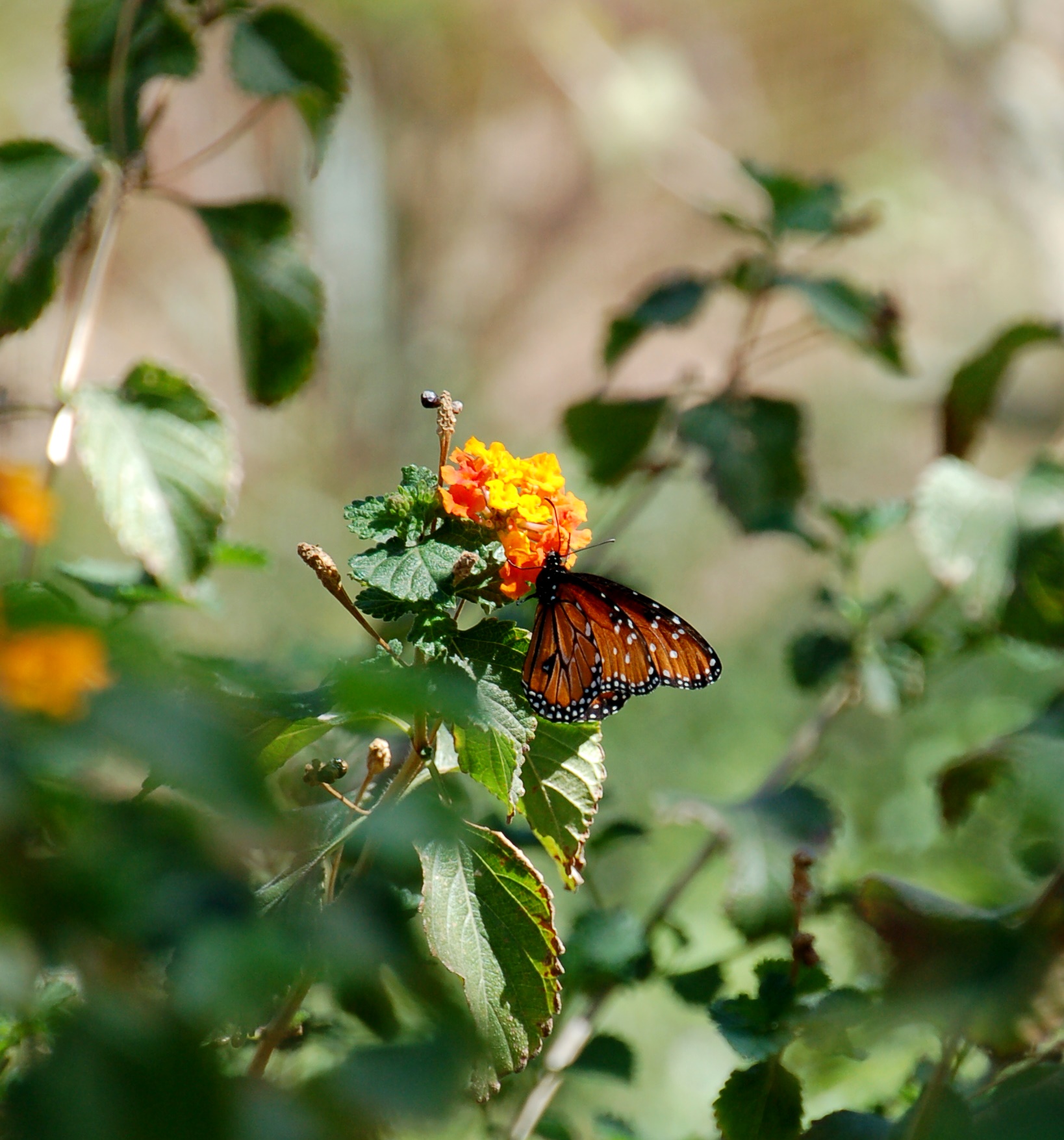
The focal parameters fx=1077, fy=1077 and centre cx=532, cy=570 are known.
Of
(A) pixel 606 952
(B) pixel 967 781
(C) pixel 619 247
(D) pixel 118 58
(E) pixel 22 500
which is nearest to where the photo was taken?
(E) pixel 22 500

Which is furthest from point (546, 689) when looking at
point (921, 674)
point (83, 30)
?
point (83, 30)

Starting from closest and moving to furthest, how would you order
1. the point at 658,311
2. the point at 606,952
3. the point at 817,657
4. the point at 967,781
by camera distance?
the point at 967,781 < the point at 606,952 < the point at 817,657 < the point at 658,311

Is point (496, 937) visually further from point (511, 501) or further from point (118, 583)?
point (118, 583)

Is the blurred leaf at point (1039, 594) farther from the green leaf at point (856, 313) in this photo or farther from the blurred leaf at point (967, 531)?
the green leaf at point (856, 313)

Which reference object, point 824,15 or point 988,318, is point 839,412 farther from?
point 824,15

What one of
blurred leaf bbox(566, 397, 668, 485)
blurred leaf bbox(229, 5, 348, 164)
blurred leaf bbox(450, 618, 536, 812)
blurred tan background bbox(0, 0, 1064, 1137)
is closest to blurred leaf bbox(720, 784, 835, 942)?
blurred leaf bbox(450, 618, 536, 812)

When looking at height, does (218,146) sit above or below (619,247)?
above

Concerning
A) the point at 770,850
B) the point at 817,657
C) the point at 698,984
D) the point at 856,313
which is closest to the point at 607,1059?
the point at 698,984
